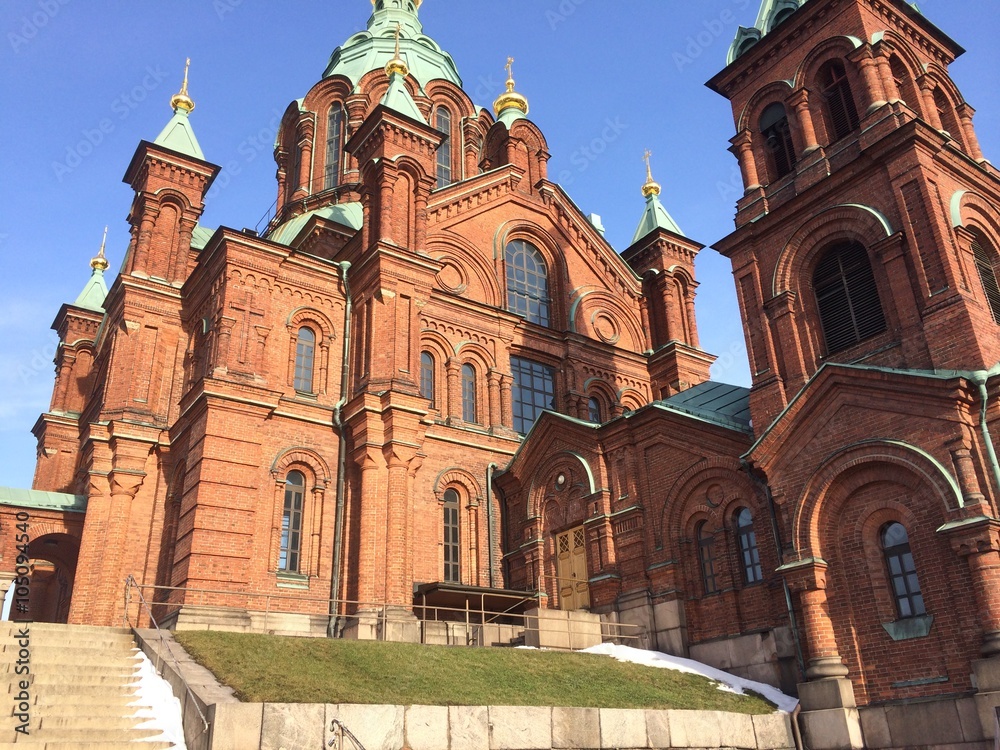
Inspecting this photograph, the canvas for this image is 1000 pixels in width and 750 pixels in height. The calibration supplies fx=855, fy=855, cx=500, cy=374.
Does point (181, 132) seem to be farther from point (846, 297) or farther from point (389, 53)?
point (846, 297)

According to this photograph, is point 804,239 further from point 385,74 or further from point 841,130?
point 385,74

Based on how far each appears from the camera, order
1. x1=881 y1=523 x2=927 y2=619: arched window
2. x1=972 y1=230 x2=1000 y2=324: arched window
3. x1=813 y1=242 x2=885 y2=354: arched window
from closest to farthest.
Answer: x1=881 y1=523 x2=927 y2=619: arched window
x1=972 y1=230 x2=1000 y2=324: arched window
x1=813 y1=242 x2=885 y2=354: arched window

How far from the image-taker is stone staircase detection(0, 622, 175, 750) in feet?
35.1

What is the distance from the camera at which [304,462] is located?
21.7 metres

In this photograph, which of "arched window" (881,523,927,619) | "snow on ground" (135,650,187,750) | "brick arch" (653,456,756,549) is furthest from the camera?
"brick arch" (653,456,756,549)

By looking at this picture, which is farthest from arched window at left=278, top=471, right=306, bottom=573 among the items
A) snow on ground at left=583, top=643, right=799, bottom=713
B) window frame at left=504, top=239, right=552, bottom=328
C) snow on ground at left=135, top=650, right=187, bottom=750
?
window frame at left=504, top=239, right=552, bottom=328

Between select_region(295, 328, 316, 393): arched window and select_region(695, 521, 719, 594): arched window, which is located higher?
select_region(295, 328, 316, 393): arched window

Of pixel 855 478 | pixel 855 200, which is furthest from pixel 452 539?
pixel 855 200

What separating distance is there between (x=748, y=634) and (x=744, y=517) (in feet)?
8.06

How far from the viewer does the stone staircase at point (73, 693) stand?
1070 cm

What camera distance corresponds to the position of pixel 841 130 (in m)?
19.9

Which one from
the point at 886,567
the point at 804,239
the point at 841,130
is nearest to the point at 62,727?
the point at 886,567

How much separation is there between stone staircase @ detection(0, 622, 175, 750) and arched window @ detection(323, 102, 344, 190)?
925 inches

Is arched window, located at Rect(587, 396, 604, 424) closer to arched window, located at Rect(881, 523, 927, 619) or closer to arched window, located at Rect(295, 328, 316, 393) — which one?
arched window, located at Rect(295, 328, 316, 393)
